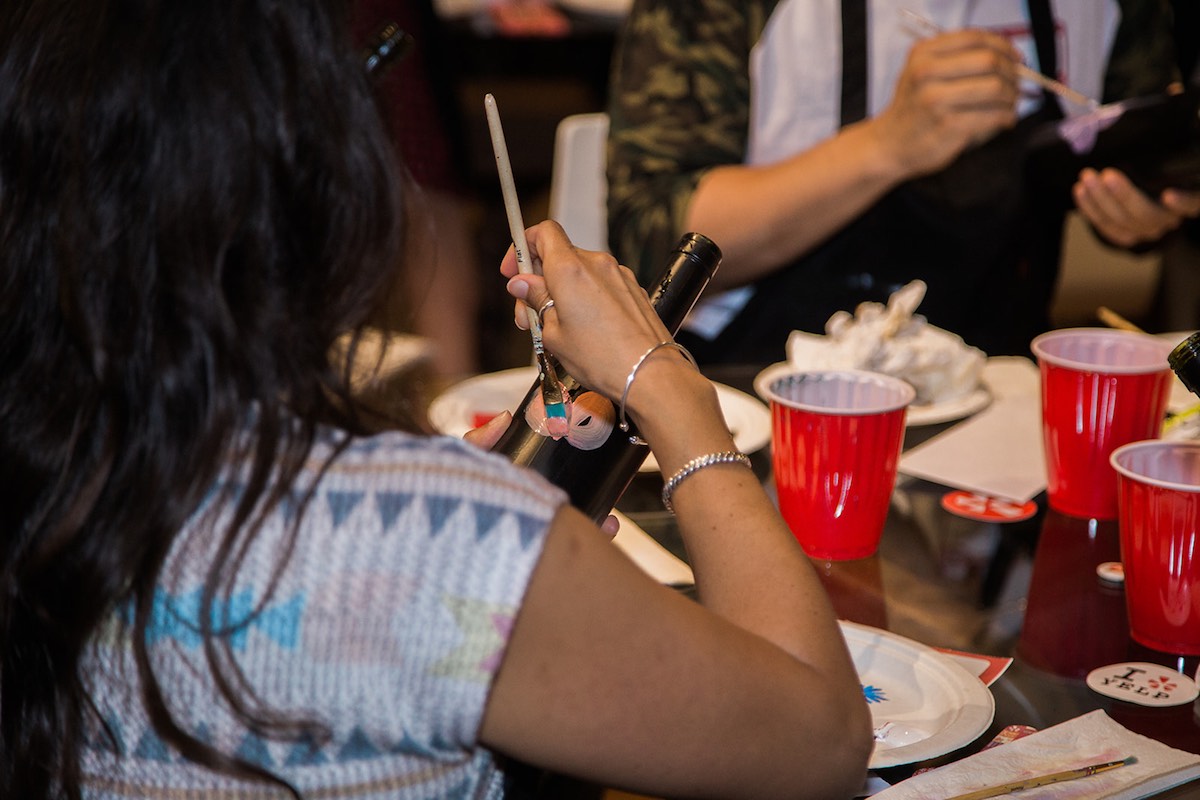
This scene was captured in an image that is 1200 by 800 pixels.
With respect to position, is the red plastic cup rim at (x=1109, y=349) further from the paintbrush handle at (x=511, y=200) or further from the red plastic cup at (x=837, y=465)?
the paintbrush handle at (x=511, y=200)

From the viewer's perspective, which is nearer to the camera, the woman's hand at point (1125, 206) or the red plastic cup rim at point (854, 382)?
the red plastic cup rim at point (854, 382)

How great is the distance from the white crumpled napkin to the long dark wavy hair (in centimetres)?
35

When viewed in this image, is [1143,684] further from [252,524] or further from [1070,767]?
[252,524]

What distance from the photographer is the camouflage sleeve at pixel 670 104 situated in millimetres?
1784

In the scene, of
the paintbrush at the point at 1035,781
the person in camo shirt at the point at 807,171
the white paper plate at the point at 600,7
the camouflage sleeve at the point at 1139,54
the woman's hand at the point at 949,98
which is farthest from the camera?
the white paper plate at the point at 600,7

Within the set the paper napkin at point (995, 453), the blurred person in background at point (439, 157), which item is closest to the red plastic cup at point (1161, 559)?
the paper napkin at point (995, 453)

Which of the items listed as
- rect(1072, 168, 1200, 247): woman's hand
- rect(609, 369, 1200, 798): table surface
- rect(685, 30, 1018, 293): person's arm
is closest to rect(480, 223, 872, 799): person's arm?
rect(609, 369, 1200, 798): table surface

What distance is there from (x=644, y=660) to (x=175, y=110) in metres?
0.34

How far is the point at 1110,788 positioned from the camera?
716 millimetres

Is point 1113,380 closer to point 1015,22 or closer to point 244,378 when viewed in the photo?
point 244,378

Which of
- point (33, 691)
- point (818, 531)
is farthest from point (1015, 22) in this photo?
point (33, 691)

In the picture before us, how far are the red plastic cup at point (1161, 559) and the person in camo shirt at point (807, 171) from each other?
0.85 metres

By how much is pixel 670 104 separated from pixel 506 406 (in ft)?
1.97

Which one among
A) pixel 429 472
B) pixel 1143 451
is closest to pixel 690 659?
pixel 429 472
